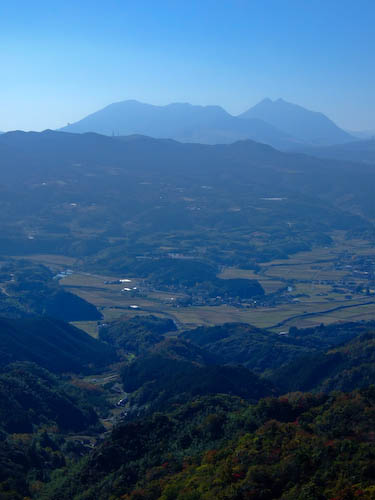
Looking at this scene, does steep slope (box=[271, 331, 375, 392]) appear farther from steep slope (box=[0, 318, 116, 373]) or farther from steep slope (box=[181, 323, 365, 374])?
steep slope (box=[0, 318, 116, 373])

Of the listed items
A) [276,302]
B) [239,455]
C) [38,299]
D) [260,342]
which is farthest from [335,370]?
[38,299]

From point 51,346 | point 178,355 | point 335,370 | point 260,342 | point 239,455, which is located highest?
point 239,455

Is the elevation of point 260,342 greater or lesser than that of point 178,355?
lesser

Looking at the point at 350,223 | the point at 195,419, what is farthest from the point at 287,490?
the point at 350,223

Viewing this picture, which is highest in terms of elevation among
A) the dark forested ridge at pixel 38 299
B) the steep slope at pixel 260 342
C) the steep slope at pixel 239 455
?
the steep slope at pixel 239 455

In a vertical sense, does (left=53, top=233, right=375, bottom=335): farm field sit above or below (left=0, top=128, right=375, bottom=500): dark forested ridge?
below

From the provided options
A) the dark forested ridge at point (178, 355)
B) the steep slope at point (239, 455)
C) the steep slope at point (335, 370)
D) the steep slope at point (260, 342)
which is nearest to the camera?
the steep slope at point (239, 455)

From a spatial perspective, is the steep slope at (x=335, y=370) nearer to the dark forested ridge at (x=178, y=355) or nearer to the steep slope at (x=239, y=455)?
the dark forested ridge at (x=178, y=355)

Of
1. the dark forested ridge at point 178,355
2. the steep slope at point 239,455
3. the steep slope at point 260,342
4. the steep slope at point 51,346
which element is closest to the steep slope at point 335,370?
the dark forested ridge at point 178,355

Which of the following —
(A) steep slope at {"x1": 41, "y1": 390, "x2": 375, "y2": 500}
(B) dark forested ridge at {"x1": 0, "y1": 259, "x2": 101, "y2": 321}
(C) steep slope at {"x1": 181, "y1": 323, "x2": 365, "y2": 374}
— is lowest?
(C) steep slope at {"x1": 181, "y1": 323, "x2": 365, "y2": 374}

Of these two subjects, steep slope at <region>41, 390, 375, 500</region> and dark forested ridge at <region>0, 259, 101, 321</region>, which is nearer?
steep slope at <region>41, 390, 375, 500</region>

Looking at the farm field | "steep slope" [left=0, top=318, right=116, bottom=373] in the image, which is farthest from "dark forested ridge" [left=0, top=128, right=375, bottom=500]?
the farm field

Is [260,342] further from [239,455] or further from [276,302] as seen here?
[239,455]
